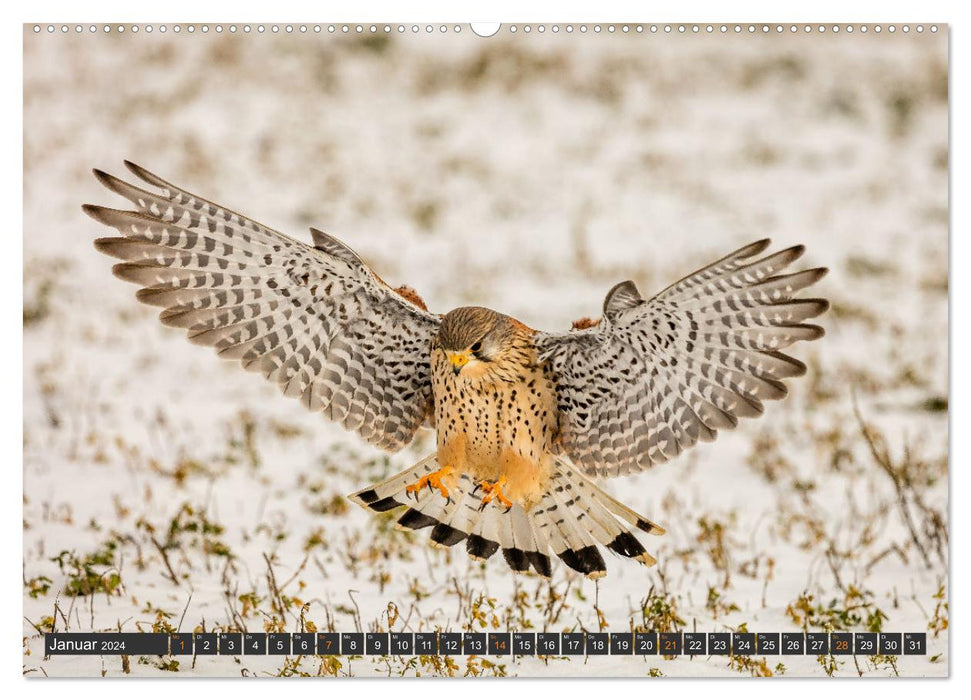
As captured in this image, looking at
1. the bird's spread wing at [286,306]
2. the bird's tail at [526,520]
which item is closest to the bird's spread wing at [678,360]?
the bird's tail at [526,520]

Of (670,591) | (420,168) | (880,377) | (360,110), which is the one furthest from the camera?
(420,168)

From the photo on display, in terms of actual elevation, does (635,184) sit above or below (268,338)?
above

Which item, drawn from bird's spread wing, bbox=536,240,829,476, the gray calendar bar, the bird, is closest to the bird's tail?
the bird

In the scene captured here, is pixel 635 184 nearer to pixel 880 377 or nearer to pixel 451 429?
pixel 880 377

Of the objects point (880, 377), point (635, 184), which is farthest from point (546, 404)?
point (635, 184)

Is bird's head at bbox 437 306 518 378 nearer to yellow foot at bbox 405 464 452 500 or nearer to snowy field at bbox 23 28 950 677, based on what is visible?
yellow foot at bbox 405 464 452 500

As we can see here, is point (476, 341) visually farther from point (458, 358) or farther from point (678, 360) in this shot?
point (678, 360)

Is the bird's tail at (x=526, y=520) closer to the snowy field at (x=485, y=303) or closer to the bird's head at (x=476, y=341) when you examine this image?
the snowy field at (x=485, y=303)
